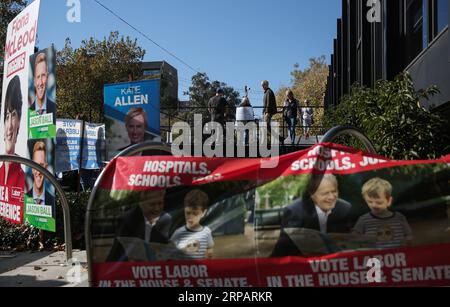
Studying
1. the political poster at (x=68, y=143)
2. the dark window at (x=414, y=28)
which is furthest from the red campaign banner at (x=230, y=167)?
the political poster at (x=68, y=143)

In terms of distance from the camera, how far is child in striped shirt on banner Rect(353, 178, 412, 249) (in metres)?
2.89

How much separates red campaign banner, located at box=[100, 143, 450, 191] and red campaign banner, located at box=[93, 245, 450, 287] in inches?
19.2

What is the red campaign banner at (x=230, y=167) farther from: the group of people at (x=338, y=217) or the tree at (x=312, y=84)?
the tree at (x=312, y=84)

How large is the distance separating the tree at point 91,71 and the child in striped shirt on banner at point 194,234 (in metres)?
30.4

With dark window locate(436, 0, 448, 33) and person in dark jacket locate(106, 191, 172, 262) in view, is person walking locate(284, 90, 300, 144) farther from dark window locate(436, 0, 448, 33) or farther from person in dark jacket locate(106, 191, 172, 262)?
person in dark jacket locate(106, 191, 172, 262)

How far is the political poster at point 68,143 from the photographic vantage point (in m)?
12.5

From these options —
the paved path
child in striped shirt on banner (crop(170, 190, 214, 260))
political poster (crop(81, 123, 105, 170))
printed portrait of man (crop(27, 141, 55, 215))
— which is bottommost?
the paved path

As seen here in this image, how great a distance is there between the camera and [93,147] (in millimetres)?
13508

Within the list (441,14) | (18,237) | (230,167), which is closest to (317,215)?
(230,167)

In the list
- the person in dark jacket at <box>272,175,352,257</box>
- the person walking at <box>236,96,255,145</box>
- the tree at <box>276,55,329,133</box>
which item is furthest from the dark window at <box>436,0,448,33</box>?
the tree at <box>276,55,329,133</box>

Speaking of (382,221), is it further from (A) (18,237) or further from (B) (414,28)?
(B) (414,28)

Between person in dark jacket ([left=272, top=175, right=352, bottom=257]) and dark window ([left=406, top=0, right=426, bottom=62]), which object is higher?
dark window ([left=406, top=0, right=426, bottom=62])
